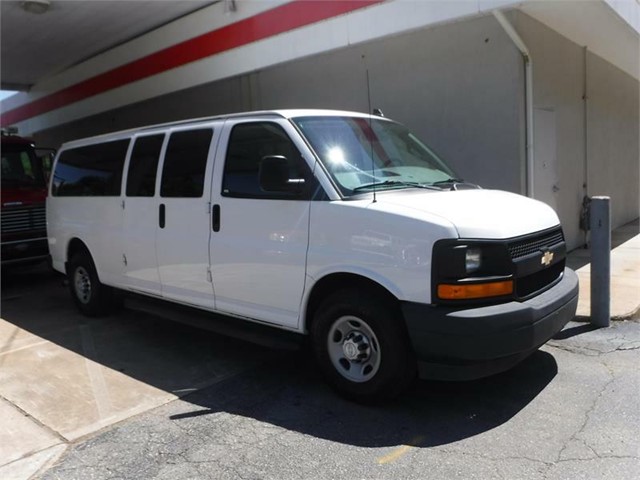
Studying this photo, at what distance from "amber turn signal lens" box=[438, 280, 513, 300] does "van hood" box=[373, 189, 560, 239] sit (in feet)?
1.00

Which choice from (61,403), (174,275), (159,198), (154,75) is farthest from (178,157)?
(154,75)

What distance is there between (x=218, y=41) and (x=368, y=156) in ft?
24.7

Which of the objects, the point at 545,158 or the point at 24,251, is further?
the point at 24,251

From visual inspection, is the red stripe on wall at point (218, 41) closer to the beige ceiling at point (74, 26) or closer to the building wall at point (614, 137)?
the beige ceiling at point (74, 26)

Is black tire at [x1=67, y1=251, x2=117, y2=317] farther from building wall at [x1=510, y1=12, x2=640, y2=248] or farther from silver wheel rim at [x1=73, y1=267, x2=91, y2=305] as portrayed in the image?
building wall at [x1=510, y1=12, x2=640, y2=248]

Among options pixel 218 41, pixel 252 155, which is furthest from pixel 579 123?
pixel 252 155

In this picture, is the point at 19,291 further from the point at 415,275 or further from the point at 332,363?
the point at 415,275

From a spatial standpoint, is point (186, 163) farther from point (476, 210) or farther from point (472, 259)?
point (472, 259)

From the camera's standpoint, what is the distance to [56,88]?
17000 mm

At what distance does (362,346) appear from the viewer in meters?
4.03

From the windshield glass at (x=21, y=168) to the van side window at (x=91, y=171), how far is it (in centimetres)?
262

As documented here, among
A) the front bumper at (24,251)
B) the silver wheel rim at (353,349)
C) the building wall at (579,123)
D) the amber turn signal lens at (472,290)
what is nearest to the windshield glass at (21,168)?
the front bumper at (24,251)

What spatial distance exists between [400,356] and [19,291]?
7287mm

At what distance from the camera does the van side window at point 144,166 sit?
5629 mm
